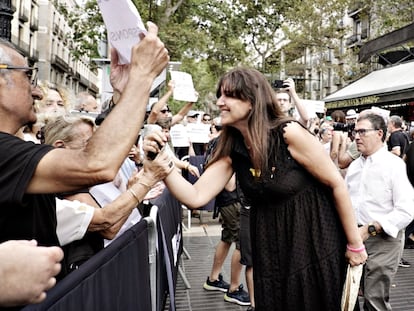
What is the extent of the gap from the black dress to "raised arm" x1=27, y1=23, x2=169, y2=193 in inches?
39.9

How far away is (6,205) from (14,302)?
1.11 feet

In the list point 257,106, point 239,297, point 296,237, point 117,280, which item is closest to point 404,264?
point 239,297

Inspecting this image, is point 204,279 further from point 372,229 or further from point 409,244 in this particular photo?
point 409,244

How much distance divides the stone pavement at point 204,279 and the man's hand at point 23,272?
3.39 metres

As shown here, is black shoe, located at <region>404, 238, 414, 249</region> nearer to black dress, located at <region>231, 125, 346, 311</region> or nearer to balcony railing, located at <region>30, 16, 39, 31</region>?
black dress, located at <region>231, 125, 346, 311</region>

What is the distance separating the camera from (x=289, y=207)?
7.39 feet

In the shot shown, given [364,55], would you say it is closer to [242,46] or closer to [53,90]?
[242,46]

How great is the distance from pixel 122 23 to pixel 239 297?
11.2 ft

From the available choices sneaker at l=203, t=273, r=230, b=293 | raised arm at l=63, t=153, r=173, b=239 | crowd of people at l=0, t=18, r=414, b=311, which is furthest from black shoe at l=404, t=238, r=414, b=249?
raised arm at l=63, t=153, r=173, b=239

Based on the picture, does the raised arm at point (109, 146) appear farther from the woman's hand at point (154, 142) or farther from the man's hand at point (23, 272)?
the woman's hand at point (154, 142)

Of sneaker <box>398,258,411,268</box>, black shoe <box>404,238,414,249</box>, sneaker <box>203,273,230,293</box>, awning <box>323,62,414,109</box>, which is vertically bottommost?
black shoe <box>404,238,414,249</box>

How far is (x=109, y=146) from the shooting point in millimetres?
1330

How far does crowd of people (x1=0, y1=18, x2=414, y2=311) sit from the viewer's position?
1.29m

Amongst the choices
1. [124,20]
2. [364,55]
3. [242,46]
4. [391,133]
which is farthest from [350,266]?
[242,46]
